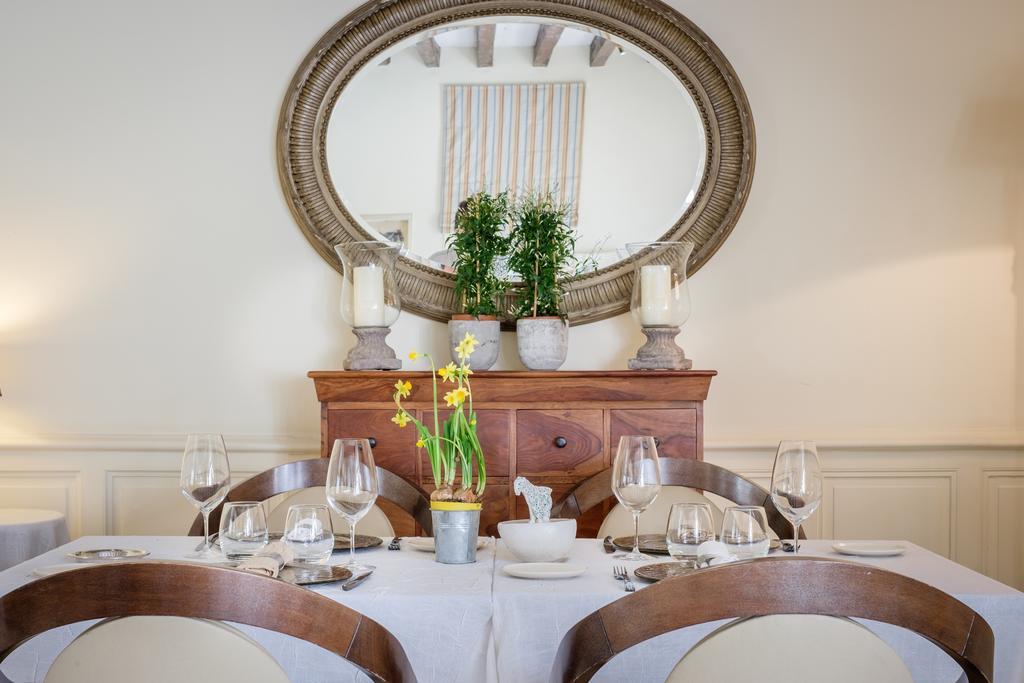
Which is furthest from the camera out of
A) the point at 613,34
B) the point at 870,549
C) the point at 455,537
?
the point at 613,34

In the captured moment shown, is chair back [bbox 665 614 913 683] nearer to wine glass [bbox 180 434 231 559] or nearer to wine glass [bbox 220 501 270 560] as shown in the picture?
wine glass [bbox 220 501 270 560]

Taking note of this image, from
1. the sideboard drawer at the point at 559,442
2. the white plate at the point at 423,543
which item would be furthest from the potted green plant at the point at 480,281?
the white plate at the point at 423,543

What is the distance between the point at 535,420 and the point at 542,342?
11.1 inches

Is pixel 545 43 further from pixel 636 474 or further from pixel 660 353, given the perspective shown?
pixel 636 474

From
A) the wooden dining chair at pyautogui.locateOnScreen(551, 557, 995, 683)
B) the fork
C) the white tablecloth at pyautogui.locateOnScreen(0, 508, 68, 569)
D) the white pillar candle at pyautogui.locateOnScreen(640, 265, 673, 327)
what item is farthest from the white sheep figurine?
the white tablecloth at pyautogui.locateOnScreen(0, 508, 68, 569)

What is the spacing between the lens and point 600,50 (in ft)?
11.0

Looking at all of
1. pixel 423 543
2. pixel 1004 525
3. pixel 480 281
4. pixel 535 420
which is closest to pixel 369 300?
pixel 480 281

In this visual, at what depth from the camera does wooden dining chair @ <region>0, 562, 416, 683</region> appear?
1.09 m

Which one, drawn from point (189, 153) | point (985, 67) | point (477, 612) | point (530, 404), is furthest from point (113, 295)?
point (985, 67)

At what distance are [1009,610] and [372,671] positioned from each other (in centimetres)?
103

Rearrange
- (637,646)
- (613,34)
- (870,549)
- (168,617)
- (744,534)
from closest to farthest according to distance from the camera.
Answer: (168,617) < (637,646) < (744,534) < (870,549) < (613,34)

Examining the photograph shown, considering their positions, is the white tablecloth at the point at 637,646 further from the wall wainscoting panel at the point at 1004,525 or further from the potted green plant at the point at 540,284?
the wall wainscoting panel at the point at 1004,525

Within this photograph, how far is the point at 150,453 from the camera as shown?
3416 mm

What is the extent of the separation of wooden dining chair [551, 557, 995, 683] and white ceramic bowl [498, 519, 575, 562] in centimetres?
65
